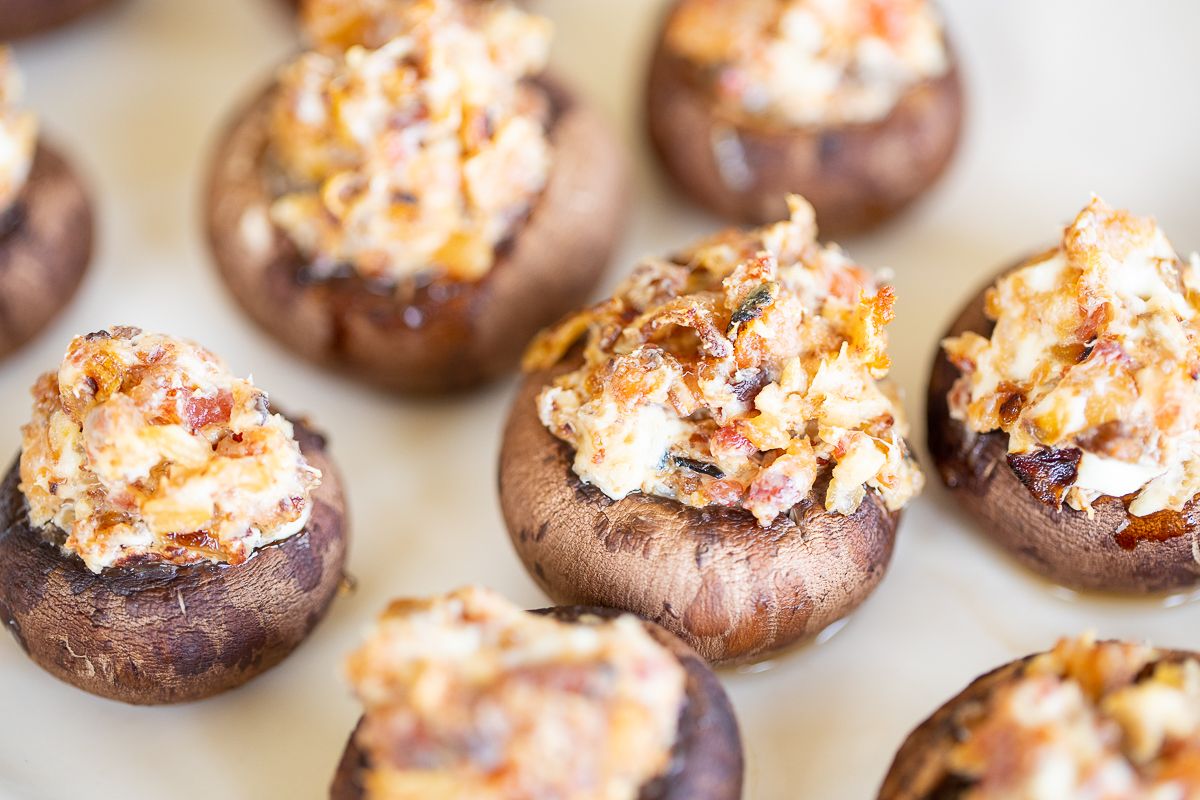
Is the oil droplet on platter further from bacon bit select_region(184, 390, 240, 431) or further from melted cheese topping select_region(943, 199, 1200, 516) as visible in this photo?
bacon bit select_region(184, 390, 240, 431)

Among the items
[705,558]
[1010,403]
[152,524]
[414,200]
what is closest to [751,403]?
[705,558]

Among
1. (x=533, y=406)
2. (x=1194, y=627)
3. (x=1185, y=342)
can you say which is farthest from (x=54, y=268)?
(x=1194, y=627)

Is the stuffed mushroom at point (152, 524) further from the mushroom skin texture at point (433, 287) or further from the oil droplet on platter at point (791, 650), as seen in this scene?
the oil droplet on platter at point (791, 650)

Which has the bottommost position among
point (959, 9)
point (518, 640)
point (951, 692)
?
point (951, 692)

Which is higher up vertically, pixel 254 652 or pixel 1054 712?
pixel 1054 712

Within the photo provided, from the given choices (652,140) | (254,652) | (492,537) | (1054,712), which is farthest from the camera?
(652,140)

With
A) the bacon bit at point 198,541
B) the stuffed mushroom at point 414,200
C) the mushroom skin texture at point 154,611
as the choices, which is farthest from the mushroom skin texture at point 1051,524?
the bacon bit at point 198,541

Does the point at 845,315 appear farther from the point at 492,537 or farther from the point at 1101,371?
the point at 492,537
